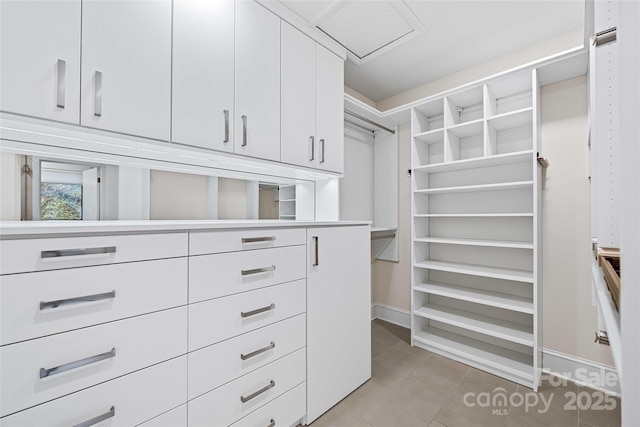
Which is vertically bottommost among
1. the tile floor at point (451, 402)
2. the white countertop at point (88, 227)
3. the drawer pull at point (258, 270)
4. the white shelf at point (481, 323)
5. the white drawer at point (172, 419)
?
the tile floor at point (451, 402)

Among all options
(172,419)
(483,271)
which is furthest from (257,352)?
(483,271)

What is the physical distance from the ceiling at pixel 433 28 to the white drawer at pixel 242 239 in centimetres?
152

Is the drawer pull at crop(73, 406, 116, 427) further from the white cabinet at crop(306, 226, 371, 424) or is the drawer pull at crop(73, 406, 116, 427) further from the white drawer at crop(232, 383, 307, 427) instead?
the white cabinet at crop(306, 226, 371, 424)

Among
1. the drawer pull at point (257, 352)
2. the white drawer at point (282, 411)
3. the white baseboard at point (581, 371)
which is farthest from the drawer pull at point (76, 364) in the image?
the white baseboard at point (581, 371)

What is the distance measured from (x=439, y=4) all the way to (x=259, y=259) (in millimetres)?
2044

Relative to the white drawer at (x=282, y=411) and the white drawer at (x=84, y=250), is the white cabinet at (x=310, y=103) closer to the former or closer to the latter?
the white drawer at (x=84, y=250)

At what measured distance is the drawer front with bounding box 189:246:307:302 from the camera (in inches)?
45.4

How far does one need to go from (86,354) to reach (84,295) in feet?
0.66

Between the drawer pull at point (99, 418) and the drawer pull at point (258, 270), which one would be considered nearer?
the drawer pull at point (99, 418)

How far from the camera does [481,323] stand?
2256 millimetres

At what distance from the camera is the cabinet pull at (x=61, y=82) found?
100 cm

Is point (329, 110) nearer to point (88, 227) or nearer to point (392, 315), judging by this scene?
point (88, 227)

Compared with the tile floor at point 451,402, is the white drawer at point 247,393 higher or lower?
higher

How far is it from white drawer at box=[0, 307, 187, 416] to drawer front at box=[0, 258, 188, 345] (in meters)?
0.03
